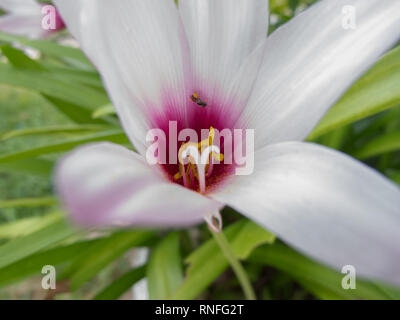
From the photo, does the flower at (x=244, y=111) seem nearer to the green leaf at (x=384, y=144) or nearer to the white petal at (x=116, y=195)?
the white petal at (x=116, y=195)

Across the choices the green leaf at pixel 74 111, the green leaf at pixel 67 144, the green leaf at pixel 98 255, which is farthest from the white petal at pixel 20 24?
the green leaf at pixel 98 255

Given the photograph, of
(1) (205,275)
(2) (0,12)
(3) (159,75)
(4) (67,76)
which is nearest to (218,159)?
(3) (159,75)

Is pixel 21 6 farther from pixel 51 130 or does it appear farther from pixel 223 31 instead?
pixel 223 31

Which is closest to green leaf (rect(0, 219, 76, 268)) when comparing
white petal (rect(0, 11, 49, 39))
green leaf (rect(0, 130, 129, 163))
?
green leaf (rect(0, 130, 129, 163))

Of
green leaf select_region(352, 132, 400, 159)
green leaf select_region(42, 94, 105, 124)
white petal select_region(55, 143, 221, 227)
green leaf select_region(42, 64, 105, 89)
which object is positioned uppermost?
green leaf select_region(42, 64, 105, 89)

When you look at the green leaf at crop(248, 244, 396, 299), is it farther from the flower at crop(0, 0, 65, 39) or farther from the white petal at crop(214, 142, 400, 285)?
the flower at crop(0, 0, 65, 39)

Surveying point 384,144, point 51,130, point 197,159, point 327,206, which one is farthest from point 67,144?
point 384,144
